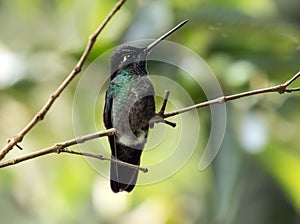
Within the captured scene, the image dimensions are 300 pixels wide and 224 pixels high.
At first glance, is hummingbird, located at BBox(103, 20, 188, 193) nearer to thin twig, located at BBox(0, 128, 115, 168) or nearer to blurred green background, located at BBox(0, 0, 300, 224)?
thin twig, located at BBox(0, 128, 115, 168)

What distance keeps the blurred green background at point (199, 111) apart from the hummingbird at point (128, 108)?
1.19 m

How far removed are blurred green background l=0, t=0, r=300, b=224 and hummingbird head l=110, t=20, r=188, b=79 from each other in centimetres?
119

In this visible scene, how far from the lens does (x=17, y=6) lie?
165 inches

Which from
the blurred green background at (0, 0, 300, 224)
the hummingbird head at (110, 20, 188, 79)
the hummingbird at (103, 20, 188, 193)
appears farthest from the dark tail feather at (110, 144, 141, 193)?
the blurred green background at (0, 0, 300, 224)

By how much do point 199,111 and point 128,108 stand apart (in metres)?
1.90

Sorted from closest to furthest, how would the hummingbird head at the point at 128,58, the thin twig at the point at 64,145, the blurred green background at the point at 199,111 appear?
the thin twig at the point at 64,145, the hummingbird head at the point at 128,58, the blurred green background at the point at 199,111

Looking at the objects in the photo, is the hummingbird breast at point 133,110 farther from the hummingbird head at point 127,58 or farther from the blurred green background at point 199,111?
the blurred green background at point 199,111

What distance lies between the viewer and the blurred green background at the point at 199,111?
9.15 ft

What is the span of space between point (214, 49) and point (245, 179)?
74 centimetres

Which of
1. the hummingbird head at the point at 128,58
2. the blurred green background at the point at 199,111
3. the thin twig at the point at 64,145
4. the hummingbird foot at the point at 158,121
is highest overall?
the blurred green background at the point at 199,111

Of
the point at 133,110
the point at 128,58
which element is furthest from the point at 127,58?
the point at 133,110

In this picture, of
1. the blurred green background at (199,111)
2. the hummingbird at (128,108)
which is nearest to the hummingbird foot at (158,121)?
the hummingbird at (128,108)

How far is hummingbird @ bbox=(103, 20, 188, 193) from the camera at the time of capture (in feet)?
3.08

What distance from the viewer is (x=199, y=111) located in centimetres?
286
